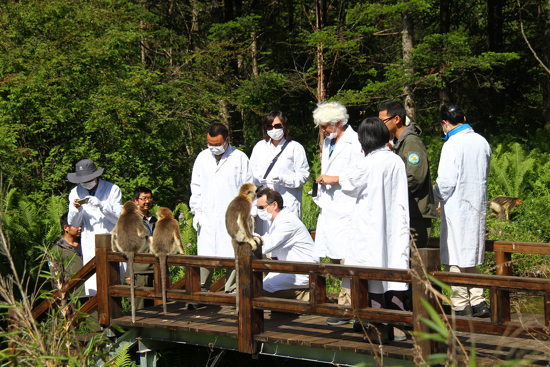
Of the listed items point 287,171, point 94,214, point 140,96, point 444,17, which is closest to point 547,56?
point 444,17

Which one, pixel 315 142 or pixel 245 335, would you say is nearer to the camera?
pixel 245 335

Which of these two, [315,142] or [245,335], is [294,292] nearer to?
[245,335]

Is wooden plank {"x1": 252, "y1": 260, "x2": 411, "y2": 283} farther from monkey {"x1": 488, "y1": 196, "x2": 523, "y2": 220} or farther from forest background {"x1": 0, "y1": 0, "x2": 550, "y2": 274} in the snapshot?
monkey {"x1": 488, "y1": 196, "x2": 523, "y2": 220}

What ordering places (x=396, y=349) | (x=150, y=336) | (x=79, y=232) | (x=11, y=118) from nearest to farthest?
(x=396, y=349) < (x=150, y=336) < (x=79, y=232) < (x=11, y=118)

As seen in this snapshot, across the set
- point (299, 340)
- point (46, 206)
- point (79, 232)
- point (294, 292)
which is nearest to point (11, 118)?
point (46, 206)

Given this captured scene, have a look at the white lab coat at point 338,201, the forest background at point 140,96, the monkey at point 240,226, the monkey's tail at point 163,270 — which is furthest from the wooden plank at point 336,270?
the forest background at point 140,96

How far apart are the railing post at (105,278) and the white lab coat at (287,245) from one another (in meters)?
1.71

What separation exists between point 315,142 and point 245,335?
51.4ft

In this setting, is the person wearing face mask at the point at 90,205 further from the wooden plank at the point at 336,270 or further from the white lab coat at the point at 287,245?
the wooden plank at the point at 336,270

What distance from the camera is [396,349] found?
15.7ft

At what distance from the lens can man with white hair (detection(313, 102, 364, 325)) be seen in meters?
6.03

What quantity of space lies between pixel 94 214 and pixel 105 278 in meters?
1.02

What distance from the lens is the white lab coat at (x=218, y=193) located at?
23.3ft

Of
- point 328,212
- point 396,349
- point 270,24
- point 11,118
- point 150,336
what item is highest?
point 270,24
